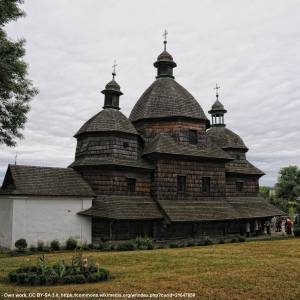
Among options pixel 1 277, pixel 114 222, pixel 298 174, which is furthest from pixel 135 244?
pixel 298 174

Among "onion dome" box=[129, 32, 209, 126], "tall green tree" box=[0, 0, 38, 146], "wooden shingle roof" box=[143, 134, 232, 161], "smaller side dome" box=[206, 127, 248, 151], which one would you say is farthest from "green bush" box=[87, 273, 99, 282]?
"smaller side dome" box=[206, 127, 248, 151]

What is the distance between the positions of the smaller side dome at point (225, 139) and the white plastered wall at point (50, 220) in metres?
16.1

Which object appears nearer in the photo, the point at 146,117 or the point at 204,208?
the point at 204,208

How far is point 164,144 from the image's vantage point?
84.5 ft

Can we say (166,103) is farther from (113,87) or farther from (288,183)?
(288,183)

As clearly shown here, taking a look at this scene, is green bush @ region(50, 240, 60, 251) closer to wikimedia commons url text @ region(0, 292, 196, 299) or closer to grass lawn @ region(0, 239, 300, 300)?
grass lawn @ region(0, 239, 300, 300)

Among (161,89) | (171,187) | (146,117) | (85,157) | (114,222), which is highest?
(161,89)

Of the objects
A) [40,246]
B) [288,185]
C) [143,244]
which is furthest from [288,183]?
[40,246]

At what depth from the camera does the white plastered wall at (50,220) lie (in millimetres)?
20750

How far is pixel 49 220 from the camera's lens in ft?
71.1

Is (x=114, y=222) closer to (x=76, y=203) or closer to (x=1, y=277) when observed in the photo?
(x=76, y=203)

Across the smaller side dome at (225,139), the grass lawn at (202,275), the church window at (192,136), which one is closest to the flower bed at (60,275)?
the grass lawn at (202,275)

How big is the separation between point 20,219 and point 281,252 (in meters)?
14.5

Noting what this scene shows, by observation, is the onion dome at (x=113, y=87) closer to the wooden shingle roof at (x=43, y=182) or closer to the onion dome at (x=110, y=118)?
the onion dome at (x=110, y=118)
